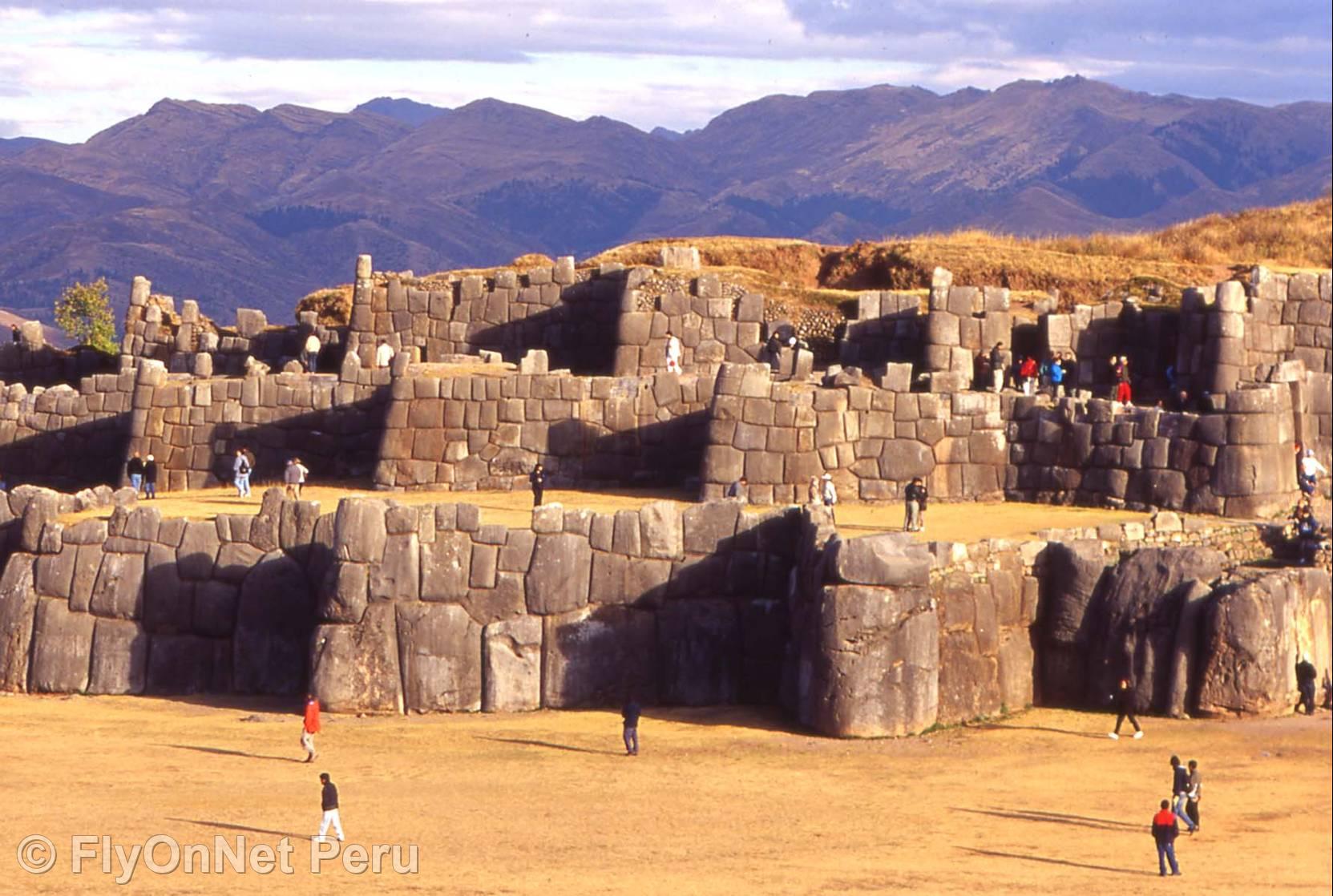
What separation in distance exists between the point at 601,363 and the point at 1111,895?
25.9 meters

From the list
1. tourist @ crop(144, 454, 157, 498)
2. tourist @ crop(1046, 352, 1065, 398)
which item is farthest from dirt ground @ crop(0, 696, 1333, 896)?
tourist @ crop(1046, 352, 1065, 398)

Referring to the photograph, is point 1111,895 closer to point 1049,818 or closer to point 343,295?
point 1049,818

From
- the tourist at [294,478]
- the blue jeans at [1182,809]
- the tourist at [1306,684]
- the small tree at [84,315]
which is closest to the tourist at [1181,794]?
the blue jeans at [1182,809]

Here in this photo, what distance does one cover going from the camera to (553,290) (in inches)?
1996

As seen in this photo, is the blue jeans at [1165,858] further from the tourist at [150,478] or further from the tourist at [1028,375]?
the tourist at [150,478]

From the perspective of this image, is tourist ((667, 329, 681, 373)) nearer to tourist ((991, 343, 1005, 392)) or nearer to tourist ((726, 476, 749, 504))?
tourist ((991, 343, 1005, 392))

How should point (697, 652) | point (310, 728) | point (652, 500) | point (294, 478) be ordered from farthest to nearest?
point (294, 478), point (652, 500), point (697, 652), point (310, 728)

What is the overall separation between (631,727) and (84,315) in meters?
49.1

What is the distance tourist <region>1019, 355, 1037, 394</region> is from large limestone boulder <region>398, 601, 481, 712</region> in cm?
1397

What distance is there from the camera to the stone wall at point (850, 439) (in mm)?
39969

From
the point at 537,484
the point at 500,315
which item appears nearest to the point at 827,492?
the point at 537,484

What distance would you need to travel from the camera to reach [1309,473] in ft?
127

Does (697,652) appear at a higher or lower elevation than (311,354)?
lower

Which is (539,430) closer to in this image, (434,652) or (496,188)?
(434,652)
